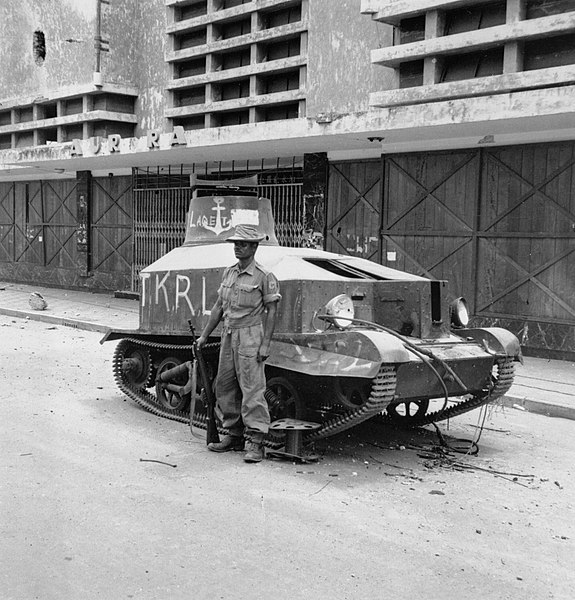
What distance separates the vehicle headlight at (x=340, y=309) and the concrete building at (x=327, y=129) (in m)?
3.49

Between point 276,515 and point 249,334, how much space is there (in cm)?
186

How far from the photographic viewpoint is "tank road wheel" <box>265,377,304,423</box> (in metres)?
7.24

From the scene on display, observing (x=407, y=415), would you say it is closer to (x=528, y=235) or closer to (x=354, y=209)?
(x=528, y=235)

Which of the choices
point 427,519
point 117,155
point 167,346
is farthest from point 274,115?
point 427,519

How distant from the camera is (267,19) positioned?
16.3 m

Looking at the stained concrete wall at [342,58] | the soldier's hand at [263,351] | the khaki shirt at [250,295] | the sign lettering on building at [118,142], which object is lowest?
the soldier's hand at [263,351]

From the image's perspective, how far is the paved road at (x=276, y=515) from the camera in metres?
4.34

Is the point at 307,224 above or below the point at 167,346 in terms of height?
above

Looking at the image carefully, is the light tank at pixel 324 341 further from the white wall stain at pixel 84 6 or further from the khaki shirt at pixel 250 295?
the white wall stain at pixel 84 6

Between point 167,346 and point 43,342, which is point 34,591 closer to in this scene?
point 167,346

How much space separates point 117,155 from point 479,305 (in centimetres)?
847

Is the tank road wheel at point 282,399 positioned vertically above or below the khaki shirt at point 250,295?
below

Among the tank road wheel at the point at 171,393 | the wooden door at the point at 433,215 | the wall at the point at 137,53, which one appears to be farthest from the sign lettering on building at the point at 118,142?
the tank road wheel at the point at 171,393

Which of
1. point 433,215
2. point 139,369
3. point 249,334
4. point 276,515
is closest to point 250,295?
point 249,334
